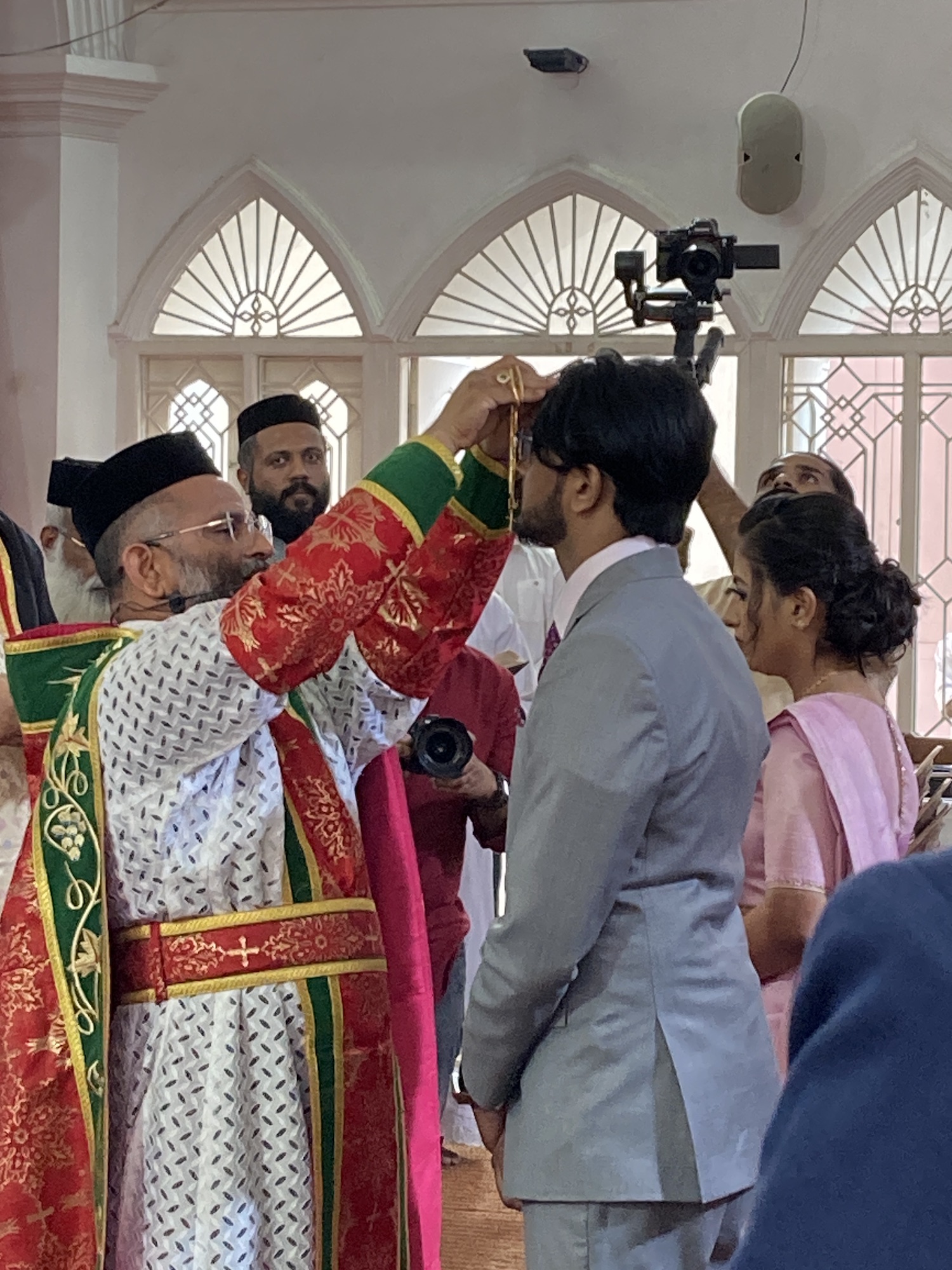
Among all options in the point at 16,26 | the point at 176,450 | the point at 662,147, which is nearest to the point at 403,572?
the point at 176,450

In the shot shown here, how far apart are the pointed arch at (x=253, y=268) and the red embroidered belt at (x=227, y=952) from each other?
495 centimetres

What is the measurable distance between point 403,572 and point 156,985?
1.82 feet

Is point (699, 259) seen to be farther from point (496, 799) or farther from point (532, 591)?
point (532, 591)

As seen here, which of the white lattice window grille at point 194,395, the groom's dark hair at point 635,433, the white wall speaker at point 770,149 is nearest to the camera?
the groom's dark hair at point 635,433

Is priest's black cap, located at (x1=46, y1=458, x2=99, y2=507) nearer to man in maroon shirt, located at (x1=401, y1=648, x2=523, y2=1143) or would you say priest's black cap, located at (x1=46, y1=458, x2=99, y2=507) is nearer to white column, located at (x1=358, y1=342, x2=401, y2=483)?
man in maroon shirt, located at (x1=401, y1=648, x2=523, y2=1143)

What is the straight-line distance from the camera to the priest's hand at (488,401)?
1701 mm

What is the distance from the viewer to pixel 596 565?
162cm

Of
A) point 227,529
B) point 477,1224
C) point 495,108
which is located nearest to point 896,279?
point 495,108

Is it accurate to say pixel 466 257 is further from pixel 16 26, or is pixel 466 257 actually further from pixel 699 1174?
pixel 699 1174

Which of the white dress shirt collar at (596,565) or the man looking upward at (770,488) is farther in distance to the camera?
Answer: the man looking upward at (770,488)

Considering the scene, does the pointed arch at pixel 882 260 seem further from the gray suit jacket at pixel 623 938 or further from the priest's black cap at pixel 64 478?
the gray suit jacket at pixel 623 938

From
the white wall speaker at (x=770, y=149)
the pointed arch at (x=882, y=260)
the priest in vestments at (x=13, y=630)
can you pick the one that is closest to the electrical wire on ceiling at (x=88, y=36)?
the white wall speaker at (x=770, y=149)

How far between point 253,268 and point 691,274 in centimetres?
393

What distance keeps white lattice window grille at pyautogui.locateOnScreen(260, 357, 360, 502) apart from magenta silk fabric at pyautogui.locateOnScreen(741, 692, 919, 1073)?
15.2 feet
